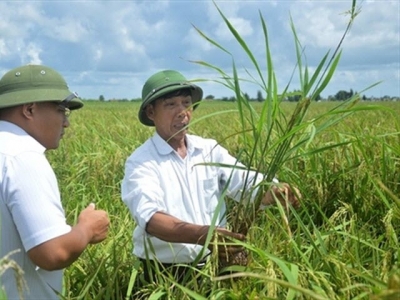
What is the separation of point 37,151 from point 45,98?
0.17m

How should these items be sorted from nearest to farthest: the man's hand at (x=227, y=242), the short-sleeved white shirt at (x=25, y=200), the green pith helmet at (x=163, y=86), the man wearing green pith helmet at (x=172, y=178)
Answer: the short-sleeved white shirt at (x=25, y=200) → the man's hand at (x=227, y=242) → the man wearing green pith helmet at (x=172, y=178) → the green pith helmet at (x=163, y=86)

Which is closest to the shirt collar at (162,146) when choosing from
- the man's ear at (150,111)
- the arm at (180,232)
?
the man's ear at (150,111)

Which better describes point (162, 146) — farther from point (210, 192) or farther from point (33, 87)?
point (33, 87)

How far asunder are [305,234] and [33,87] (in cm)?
111

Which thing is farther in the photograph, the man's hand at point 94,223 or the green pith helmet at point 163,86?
the green pith helmet at point 163,86

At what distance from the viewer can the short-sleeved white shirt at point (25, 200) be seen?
1.85 meters

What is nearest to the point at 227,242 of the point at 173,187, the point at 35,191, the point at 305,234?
the point at 305,234

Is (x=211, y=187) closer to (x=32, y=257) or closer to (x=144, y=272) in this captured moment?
(x=144, y=272)

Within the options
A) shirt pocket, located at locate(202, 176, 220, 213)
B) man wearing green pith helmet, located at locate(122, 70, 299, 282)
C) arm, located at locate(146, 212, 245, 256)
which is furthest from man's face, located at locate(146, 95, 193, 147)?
arm, located at locate(146, 212, 245, 256)

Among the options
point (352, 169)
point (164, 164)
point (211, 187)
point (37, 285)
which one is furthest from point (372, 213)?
point (37, 285)

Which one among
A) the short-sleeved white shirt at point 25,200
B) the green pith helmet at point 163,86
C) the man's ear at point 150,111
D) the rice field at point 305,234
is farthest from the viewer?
the man's ear at point 150,111

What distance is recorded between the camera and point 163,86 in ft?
9.00

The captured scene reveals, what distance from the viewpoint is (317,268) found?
229 centimetres

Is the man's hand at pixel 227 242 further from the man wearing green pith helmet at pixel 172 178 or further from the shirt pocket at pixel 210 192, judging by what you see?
the shirt pocket at pixel 210 192
